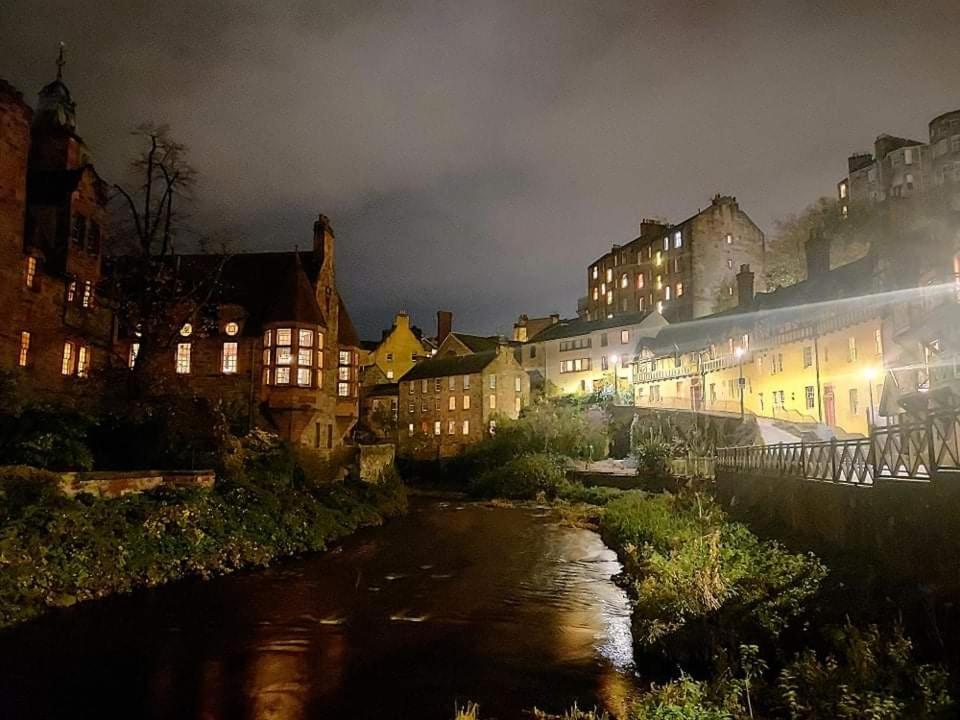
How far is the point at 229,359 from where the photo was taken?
39219mm

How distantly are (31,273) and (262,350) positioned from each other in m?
11.8

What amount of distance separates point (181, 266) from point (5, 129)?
44.3 ft

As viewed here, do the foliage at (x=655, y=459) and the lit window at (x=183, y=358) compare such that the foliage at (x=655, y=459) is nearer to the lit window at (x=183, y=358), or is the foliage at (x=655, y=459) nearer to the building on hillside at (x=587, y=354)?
the building on hillside at (x=587, y=354)

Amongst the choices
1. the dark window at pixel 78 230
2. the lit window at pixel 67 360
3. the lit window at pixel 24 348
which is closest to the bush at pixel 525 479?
the lit window at pixel 67 360

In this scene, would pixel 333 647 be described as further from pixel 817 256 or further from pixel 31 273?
Result: pixel 817 256

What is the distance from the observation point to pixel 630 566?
74.9 feet

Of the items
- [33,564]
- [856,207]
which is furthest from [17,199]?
[856,207]

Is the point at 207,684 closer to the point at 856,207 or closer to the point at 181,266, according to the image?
the point at 181,266

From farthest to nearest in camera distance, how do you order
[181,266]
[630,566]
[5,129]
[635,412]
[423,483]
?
[423,483]
[635,412]
[181,266]
[5,129]
[630,566]

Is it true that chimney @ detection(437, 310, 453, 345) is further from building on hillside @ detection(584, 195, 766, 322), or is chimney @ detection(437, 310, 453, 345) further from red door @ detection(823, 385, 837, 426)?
red door @ detection(823, 385, 837, 426)

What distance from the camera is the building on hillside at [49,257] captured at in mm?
28125

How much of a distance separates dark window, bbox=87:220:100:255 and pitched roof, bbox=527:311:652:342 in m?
46.7

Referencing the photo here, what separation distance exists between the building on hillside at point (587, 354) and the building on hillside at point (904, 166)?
21.9 m

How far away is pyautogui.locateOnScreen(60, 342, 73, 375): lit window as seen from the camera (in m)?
31.4
